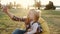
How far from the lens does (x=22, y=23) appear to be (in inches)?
71.7

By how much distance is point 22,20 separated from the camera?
1.83 metres

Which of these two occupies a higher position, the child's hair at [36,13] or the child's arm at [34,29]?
the child's hair at [36,13]

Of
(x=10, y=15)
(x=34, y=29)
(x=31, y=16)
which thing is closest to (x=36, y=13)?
(x=31, y=16)

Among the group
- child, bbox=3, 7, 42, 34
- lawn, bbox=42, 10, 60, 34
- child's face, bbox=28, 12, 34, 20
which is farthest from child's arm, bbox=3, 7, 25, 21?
lawn, bbox=42, 10, 60, 34

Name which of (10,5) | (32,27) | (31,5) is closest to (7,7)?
(10,5)

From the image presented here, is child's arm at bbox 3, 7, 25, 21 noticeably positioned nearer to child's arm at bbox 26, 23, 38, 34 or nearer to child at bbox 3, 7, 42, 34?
child at bbox 3, 7, 42, 34

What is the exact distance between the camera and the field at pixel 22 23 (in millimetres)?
1818

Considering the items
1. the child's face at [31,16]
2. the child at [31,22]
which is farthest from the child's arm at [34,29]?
the child's face at [31,16]

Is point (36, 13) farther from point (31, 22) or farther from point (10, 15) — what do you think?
point (10, 15)

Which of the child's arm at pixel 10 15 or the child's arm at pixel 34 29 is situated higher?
the child's arm at pixel 10 15

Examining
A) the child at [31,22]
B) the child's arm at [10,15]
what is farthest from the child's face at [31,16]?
the child's arm at [10,15]

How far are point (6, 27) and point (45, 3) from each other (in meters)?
0.69

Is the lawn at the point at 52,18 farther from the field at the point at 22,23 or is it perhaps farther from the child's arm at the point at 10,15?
the child's arm at the point at 10,15

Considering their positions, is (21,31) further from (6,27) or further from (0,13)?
(0,13)
